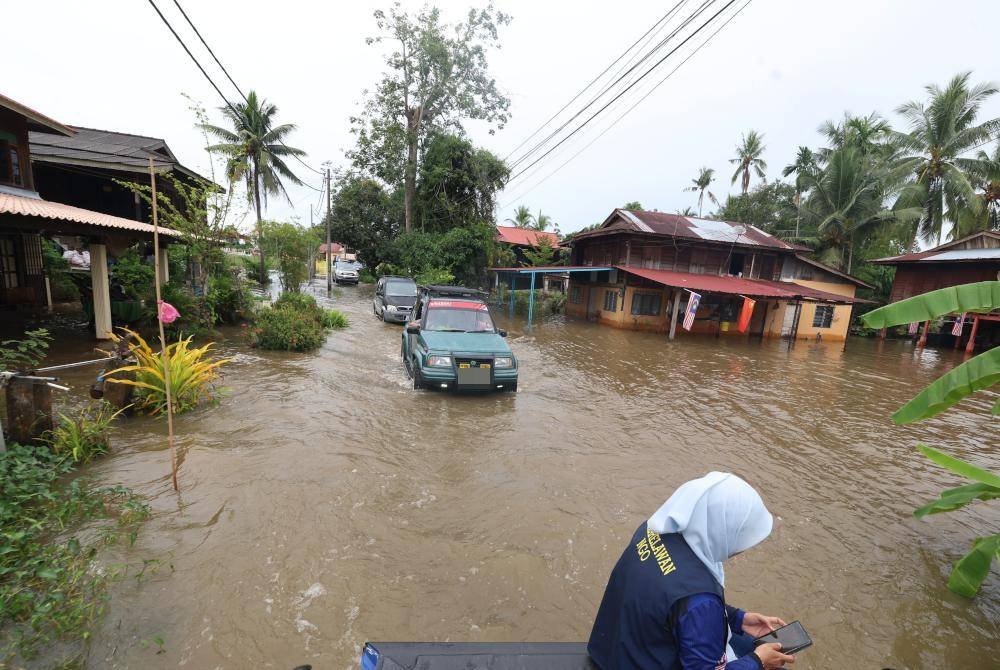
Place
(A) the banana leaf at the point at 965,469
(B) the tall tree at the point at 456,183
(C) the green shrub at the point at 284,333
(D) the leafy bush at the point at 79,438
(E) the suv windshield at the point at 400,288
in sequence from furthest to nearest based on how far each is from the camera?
(B) the tall tree at the point at 456,183
(E) the suv windshield at the point at 400,288
(C) the green shrub at the point at 284,333
(D) the leafy bush at the point at 79,438
(A) the banana leaf at the point at 965,469

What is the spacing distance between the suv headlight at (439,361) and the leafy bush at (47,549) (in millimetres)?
4366

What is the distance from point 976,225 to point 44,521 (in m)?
36.7

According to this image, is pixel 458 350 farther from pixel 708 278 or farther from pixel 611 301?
pixel 708 278

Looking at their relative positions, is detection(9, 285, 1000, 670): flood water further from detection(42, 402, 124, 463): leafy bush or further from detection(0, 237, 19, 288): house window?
detection(0, 237, 19, 288): house window

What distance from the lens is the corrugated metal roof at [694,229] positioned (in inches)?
854

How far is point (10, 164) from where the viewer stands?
1014 cm

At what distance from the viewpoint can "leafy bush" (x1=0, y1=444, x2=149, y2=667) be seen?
101 inches

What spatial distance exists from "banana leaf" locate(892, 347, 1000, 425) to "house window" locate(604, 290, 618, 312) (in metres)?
18.6

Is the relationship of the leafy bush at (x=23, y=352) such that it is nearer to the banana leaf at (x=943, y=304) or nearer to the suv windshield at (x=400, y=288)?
the banana leaf at (x=943, y=304)

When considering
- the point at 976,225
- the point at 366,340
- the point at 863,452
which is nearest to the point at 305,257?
the point at 366,340

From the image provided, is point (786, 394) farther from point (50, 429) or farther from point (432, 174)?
point (432, 174)

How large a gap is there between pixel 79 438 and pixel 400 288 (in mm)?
13743

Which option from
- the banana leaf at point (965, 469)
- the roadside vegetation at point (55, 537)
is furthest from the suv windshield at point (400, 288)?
the banana leaf at point (965, 469)

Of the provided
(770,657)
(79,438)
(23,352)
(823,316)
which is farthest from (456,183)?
(770,657)
